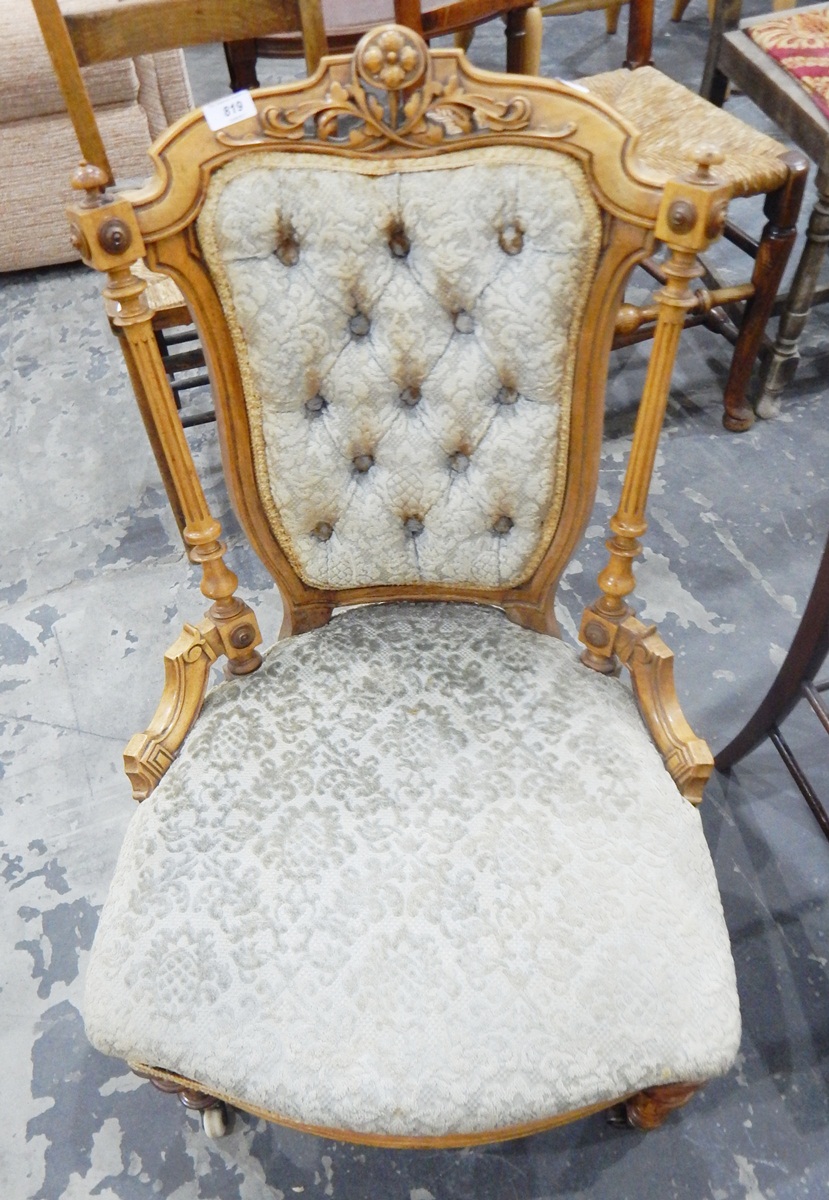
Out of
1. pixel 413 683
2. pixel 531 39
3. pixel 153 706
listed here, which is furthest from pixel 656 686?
pixel 531 39

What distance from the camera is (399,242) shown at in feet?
2.48

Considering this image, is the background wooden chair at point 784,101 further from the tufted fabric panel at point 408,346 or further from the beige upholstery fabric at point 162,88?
the beige upholstery fabric at point 162,88

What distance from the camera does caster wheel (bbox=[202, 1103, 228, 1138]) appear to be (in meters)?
1.04

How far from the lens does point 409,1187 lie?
3.36 feet

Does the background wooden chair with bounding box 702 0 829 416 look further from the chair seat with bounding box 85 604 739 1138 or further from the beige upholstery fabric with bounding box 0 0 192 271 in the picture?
the beige upholstery fabric with bounding box 0 0 192 271

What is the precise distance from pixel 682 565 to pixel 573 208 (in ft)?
3.42

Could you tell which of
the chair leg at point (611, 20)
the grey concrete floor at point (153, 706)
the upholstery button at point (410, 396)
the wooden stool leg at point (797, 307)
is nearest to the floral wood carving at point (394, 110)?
the upholstery button at point (410, 396)

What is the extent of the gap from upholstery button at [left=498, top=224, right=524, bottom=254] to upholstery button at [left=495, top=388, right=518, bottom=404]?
4.9 inches

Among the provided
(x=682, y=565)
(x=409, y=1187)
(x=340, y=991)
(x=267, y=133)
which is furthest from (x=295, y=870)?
(x=682, y=565)

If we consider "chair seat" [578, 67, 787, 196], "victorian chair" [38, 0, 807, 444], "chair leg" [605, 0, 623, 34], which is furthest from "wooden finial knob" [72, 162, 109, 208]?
"chair leg" [605, 0, 623, 34]

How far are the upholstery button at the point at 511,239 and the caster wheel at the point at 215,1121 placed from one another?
3.22ft

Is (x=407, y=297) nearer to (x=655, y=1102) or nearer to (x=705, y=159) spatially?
(x=705, y=159)

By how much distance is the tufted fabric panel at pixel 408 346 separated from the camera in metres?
0.72

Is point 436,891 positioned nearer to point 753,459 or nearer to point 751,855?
point 751,855
